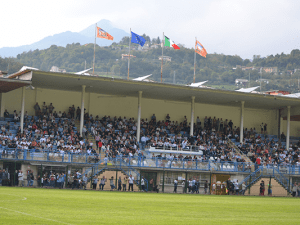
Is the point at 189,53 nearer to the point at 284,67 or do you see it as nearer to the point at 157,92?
the point at 284,67

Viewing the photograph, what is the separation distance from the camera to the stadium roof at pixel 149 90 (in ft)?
120

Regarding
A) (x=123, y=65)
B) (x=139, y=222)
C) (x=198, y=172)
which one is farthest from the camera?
(x=123, y=65)

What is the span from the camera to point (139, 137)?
133 ft

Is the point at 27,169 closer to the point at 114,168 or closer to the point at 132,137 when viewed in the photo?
the point at 114,168

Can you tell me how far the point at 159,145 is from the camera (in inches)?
1515

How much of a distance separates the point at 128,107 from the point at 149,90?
17.1 feet

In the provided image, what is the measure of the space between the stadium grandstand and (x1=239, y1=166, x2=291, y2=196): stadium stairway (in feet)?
0.28

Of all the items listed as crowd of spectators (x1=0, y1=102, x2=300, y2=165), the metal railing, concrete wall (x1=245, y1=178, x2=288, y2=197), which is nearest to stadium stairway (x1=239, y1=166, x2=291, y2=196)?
concrete wall (x1=245, y1=178, x2=288, y2=197)

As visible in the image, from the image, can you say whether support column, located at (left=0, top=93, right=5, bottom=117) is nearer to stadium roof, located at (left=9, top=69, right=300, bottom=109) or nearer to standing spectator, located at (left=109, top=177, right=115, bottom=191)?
stadium roof, located at (left=9, top=69, right=300, bottom=109)

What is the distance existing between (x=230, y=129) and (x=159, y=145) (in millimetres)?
12143

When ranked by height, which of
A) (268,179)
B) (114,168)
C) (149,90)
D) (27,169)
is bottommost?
(268,179)

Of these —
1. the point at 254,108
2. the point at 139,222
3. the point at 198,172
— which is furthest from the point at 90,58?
the point at 139,222

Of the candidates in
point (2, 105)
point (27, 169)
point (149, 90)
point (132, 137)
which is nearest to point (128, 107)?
point (149, 90)

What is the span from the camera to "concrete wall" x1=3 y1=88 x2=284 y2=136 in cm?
4103
